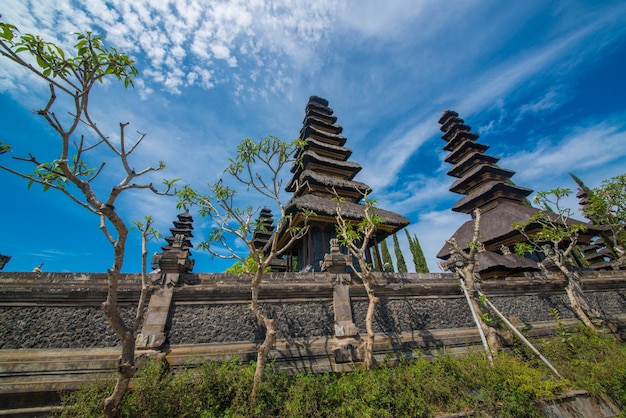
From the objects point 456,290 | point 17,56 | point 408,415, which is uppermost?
point 17,56

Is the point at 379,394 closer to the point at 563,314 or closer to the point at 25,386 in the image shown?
the point at 25,386

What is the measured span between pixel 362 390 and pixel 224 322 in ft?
12.0

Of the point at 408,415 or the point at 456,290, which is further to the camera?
the point at 456,290

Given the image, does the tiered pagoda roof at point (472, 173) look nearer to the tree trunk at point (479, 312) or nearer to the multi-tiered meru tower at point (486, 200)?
the multi-tiered meru tower at point (486, 200)

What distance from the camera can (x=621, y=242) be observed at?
16.9 m

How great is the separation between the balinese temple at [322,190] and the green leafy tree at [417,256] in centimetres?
1808

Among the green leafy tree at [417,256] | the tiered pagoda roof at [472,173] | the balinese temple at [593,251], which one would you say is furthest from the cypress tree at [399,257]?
the balinese temple at [593,251]

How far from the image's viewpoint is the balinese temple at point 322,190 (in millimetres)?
11594

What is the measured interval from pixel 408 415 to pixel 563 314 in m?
8.51

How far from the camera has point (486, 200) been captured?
19.4 m

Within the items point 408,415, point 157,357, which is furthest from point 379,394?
point 157,357

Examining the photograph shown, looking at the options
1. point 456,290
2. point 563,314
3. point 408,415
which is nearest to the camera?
point 408,415

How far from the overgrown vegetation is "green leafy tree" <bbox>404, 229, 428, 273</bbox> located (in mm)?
25051

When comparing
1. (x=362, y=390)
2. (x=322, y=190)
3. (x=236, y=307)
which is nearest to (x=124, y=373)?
(x=236, y=307)
